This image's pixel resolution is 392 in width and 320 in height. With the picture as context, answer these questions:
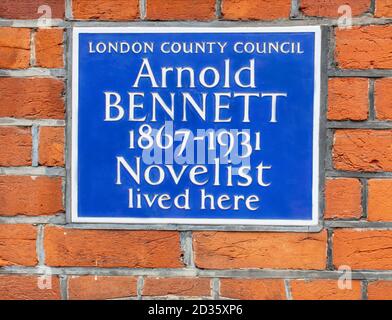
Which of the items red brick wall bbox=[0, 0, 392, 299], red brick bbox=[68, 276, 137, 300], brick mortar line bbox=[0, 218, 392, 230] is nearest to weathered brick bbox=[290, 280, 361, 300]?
red brick wall bbox=[0, 0, 392, 299]

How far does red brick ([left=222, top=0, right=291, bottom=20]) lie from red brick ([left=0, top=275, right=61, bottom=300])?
0.63m

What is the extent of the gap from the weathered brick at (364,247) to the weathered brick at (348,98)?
0.23 m

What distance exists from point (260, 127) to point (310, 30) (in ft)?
0.68

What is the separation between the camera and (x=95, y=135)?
40.6 inches

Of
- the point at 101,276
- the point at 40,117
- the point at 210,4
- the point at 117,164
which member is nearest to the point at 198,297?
the point at 101,276

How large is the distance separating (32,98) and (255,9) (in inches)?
18.5

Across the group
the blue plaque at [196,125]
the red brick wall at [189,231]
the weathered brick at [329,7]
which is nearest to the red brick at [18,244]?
the red brick wall at [189,231]

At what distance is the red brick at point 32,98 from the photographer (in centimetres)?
104

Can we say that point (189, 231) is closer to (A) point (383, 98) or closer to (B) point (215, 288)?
(B) point (215, 288)

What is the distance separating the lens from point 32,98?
1036 mm

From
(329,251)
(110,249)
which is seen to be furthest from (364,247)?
(110,249)

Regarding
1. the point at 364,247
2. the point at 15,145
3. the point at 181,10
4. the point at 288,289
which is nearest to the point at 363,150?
the point at 364,247

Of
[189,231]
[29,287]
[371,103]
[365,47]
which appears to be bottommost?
[29,287]

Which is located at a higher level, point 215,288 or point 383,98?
point 383,98
